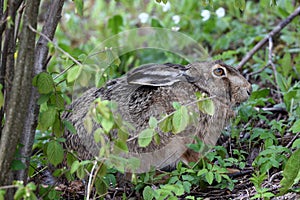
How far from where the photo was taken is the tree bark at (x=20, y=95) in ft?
10.1

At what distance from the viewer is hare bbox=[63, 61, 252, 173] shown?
4.24 m

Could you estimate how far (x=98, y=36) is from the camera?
7762 millimetres

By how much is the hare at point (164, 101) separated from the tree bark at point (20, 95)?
1.03 meters

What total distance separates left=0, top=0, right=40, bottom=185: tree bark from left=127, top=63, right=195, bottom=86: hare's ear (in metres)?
1.27

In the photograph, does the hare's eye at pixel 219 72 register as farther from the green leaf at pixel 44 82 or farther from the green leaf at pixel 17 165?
the green leaf at pixel 17 165

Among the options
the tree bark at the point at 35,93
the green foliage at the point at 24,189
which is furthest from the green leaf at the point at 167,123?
the green foliage at the point at 24,189

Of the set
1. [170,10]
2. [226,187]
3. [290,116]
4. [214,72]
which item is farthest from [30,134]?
[170,10]

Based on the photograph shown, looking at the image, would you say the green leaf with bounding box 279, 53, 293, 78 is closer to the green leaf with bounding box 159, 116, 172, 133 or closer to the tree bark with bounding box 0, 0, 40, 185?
the green leaf with bounding box 159, 116, 172, 133

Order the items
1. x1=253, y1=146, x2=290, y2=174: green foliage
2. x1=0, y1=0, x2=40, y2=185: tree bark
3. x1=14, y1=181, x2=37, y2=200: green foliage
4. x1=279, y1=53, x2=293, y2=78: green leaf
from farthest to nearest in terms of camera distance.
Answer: x1=279, y1=53, x2=293, y2=78: green leaf
x1=253, y1=146, x2=290, y2=174: green foliage
x1=0, y1=0, x2=40, y2=185: tree bark
x1=14, y1=181, x2=37, y2=200: green foliage

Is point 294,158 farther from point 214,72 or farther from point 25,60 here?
point 25,60

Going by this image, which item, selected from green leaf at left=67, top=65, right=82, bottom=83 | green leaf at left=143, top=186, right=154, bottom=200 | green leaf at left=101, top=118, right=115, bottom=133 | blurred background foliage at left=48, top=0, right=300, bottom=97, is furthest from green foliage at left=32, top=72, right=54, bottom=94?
blurred background foliage at left=48, top=0, right=300, bottom=97

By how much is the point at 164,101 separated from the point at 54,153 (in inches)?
49.7

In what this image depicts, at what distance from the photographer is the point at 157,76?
4328 mm

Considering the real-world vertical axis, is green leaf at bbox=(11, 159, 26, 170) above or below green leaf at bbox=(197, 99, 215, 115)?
below
